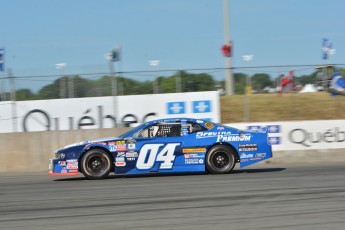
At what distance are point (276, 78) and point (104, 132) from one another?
6.23 meters

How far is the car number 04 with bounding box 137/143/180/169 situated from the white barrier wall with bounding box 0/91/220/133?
466cm

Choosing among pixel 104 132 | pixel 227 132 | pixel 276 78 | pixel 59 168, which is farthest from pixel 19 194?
pixel 276 78

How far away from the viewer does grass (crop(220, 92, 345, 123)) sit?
1973cm

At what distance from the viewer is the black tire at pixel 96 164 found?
38.5 ft

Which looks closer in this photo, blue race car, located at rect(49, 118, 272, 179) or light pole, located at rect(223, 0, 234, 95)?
blue race car, located at rect(49, 118, 272, 179)

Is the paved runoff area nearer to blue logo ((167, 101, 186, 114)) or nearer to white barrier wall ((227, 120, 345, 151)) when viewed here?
white barrier wall ((227, 120, 345, 151))

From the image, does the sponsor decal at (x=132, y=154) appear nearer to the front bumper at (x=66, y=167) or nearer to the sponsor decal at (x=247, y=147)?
the front bumper at (x=66, y=167)

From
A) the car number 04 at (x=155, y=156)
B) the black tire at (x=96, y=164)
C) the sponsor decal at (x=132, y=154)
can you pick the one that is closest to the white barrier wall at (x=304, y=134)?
the car number 04 at (x=155, y=156)

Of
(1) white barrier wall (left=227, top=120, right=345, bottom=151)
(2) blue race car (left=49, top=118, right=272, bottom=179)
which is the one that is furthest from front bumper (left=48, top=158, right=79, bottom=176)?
(1) white barrier wall (left=227, top=120, right=345, bottom=151)

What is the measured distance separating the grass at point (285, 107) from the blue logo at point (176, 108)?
3362mm

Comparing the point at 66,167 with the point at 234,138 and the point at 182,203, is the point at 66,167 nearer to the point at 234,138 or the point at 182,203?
the point at 234,138

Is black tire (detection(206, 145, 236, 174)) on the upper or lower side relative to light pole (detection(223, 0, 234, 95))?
lower

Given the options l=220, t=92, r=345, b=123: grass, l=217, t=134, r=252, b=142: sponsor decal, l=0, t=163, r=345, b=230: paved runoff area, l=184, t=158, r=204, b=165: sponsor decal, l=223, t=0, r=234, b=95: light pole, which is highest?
l=223, t=0, r=234, b=95: light pole

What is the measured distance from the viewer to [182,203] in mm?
7914
